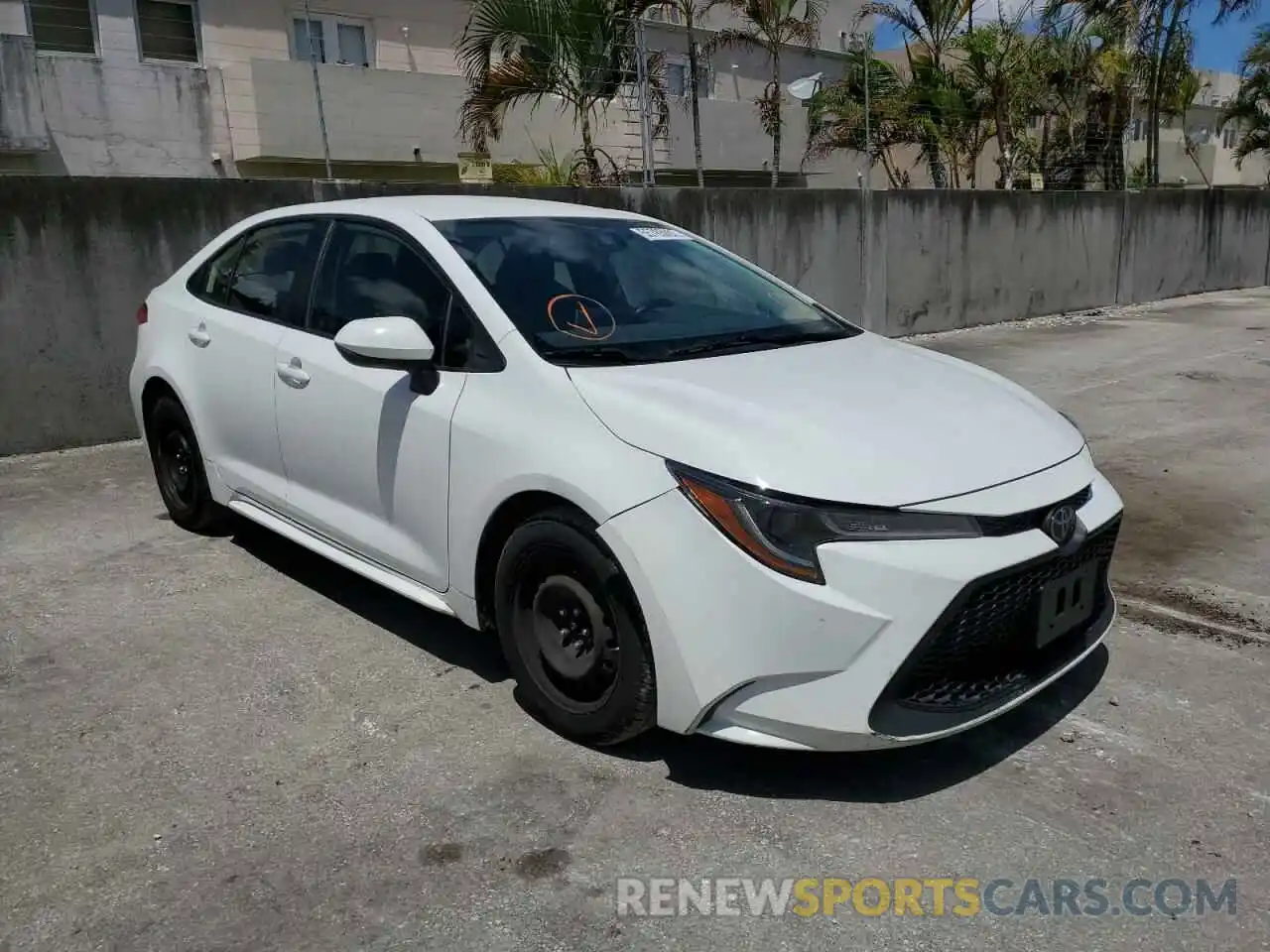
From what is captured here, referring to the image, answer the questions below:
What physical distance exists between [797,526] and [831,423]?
400 millimetres

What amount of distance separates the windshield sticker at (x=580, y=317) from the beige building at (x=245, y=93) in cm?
767

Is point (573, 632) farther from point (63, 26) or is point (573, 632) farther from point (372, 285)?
point (63, 26)

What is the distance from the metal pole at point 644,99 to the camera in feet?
33.2

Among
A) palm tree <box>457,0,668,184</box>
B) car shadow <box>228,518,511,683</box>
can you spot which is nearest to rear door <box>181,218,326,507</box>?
car shadow <box>228,518,511,683</box>

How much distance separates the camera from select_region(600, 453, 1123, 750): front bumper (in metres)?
2.62

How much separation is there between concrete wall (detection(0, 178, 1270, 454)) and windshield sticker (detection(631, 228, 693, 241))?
4.16 metres

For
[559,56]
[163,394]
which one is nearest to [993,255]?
[559,56]

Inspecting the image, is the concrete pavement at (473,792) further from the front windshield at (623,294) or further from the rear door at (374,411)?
the front windshield at (623,294)

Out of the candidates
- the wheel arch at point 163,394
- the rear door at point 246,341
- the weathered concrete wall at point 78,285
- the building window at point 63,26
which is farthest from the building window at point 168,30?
the rear door at point 246,341

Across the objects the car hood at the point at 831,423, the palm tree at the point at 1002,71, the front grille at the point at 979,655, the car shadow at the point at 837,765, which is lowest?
the car shadow at the point at 837,765

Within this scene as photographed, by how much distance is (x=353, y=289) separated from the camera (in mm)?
3963

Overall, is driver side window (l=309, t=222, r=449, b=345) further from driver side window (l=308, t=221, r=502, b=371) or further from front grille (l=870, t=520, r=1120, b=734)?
front grille (l=870, t=520, r=1120, b=734)

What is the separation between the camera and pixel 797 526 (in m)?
2.66

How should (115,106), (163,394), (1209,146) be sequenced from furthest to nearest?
1. (1209,146)
2. (115,106)
3. (163,394)
